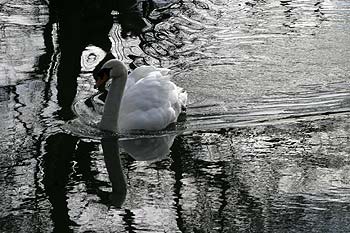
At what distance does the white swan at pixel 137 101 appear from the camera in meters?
8.98

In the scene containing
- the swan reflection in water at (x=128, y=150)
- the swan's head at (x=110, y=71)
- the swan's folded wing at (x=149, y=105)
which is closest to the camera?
the swan reflection in water at (x=128, y=150)

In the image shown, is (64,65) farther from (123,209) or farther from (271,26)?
(123,209)

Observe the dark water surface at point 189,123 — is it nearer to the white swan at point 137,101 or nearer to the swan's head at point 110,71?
the white swan at point 137,101

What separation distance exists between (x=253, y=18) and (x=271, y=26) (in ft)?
1.96

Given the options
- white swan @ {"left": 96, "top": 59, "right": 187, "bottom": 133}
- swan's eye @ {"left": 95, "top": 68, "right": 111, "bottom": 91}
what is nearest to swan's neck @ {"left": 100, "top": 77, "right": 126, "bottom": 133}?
white swan @ {"left": 96, "top": 59, "right": 187, "bottom": 133}

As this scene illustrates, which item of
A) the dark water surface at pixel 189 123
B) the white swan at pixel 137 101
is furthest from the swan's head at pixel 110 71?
the dark water surface at pixel 189 123

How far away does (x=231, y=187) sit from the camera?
7.41 meters

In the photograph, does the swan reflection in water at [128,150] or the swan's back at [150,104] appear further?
the swan's back at [150,104]

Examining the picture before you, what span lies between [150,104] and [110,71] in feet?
1.94

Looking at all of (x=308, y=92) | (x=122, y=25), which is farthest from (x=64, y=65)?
(x=308, y=92)

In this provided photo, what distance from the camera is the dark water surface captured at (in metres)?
6.94

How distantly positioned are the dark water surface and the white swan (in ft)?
0.70

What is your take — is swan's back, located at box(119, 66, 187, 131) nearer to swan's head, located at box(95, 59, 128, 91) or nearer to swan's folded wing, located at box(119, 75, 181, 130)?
swan's folded wing, located at box(119, 75, 181, 130)

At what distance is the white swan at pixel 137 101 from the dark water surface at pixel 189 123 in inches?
8.4
